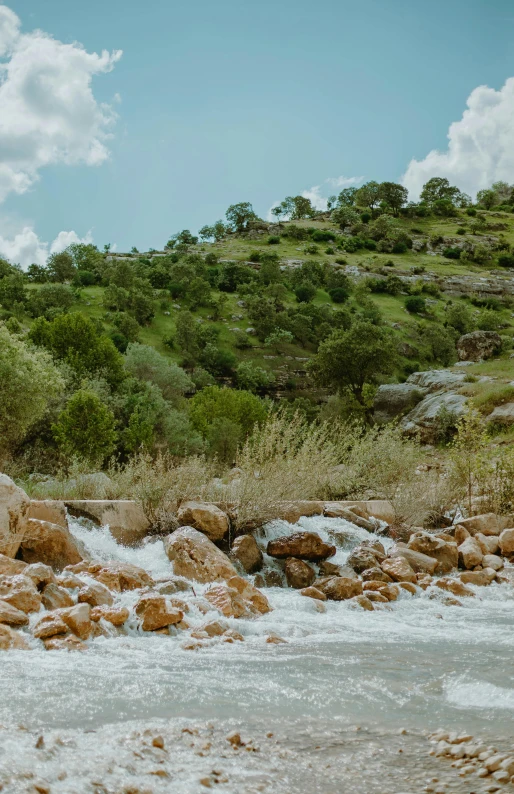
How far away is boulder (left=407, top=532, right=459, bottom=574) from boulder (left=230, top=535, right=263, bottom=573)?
328 centimetres

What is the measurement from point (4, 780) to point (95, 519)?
7.85m

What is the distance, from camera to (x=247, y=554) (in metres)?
10.7

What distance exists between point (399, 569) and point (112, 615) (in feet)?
17.5

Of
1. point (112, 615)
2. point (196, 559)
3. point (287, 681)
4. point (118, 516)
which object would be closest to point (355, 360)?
point (118, 516)

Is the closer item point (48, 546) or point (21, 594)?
point (21, 594)

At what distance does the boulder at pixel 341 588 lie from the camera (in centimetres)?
937

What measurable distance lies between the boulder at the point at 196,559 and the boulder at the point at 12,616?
3059mm

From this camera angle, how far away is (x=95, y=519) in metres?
10.8

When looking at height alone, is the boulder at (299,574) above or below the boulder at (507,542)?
below

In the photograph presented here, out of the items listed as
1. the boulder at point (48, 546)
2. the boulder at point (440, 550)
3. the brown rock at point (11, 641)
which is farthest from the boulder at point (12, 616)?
the boulder at point (440, 550)

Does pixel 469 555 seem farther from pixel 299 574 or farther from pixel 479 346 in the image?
pixel 479 346

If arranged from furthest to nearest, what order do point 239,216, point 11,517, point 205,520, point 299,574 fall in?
point 239,216 < point 205,520 < point 299,574 < point 11,517

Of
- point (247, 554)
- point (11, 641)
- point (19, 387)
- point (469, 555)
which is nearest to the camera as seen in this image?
point (11, 641)

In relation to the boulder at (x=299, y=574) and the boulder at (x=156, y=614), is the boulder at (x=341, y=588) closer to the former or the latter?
the boulder at (x=299, y=574)
